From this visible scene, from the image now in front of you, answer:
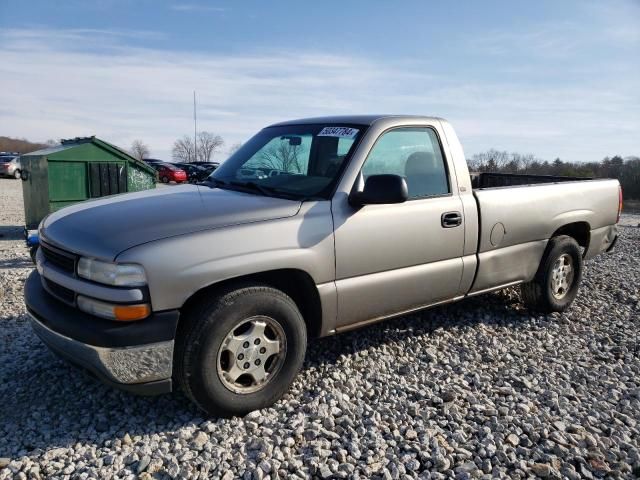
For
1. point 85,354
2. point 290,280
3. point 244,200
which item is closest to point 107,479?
point 85,354

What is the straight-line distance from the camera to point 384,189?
324cm

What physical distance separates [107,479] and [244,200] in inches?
68.9

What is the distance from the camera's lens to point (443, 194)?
157 inches

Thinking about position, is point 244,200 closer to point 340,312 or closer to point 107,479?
point 340,312

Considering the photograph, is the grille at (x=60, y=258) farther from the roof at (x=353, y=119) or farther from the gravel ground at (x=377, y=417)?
the roof at (x=353, y=119)

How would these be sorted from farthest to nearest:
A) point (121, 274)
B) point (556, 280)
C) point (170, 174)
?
point (170, 174), point (556, 280), point (121, 274)

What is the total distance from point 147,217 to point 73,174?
655cm

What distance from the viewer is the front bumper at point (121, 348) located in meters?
2.66

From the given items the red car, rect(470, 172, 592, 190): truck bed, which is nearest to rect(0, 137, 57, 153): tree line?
the red car

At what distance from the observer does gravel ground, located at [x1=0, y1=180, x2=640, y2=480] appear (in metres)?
2.70

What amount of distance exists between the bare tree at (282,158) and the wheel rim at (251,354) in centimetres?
126

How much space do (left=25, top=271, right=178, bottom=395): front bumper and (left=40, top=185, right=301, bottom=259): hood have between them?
0.38 m

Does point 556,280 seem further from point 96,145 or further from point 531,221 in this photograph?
point 96,145

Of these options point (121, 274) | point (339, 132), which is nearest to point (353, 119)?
point (339, 132)
